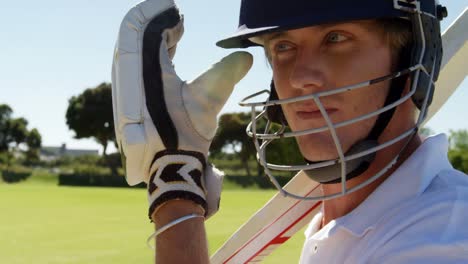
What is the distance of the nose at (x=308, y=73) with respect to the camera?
4.84 feet

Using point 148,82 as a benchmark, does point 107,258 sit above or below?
below

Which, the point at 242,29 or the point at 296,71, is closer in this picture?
the point at 296,71

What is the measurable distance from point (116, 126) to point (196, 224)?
353 mm

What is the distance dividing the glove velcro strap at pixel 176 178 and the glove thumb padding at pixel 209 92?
0.27 feet

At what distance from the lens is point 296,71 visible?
151 centimetres

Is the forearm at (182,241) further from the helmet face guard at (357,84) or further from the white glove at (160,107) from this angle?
the helmet face guard at (357,84)

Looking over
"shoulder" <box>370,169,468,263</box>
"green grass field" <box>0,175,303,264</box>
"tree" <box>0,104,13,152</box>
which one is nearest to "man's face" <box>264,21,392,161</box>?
"shoulder" <box>370,169,468,263</box>

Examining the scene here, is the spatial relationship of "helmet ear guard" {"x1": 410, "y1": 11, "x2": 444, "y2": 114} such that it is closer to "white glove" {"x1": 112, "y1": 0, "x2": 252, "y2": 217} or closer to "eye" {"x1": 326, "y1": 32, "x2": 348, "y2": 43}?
"eye" {"x1": 326, "y1": 32, "x2": 348, "y2": 43}

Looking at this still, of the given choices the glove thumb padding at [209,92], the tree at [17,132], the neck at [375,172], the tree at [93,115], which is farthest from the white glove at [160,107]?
the tree at [17,132]

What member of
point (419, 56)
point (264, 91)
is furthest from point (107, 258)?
point (419, 56)

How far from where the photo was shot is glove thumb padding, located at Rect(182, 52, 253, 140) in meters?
1.59

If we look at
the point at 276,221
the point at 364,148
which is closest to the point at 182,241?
the point at 364,148

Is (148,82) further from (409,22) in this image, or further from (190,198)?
(409,22)

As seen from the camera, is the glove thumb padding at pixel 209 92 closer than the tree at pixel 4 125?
Yes
